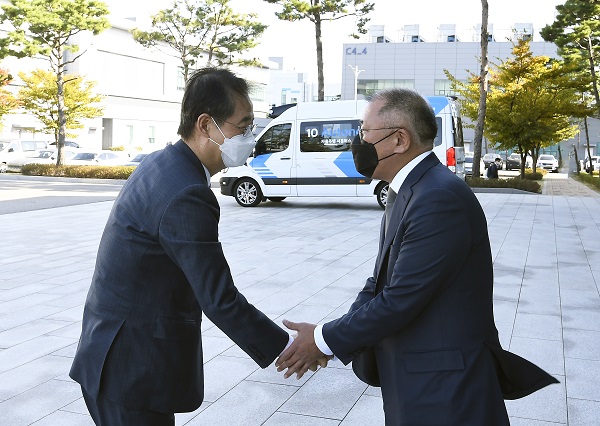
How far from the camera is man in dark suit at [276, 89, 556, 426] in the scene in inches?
81.8

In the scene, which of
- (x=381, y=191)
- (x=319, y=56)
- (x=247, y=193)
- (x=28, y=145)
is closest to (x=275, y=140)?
(x=247, y=193)

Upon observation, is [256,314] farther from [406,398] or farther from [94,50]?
[94,50]

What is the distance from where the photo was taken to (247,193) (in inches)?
635

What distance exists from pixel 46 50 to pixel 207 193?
92.7ft

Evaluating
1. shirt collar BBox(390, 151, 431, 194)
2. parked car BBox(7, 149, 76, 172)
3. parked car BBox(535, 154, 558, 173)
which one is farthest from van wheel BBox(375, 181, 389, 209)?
parked car BBox(535, 154, 558, 173)

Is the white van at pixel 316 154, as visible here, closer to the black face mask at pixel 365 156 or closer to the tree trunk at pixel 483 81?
the tree trunk at pixel 483 81

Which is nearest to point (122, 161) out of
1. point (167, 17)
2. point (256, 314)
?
point (167, 17)

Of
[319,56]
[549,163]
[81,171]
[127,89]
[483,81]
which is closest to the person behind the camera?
[483,81]

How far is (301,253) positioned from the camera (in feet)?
31.2

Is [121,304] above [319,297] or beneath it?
above

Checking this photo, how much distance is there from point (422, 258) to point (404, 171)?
38cm

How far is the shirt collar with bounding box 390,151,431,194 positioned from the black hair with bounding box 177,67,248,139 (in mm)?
591

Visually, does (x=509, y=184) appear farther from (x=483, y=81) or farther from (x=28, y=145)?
Answer: (x=28, y=145)

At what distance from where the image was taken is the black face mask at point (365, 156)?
94.6 inches
